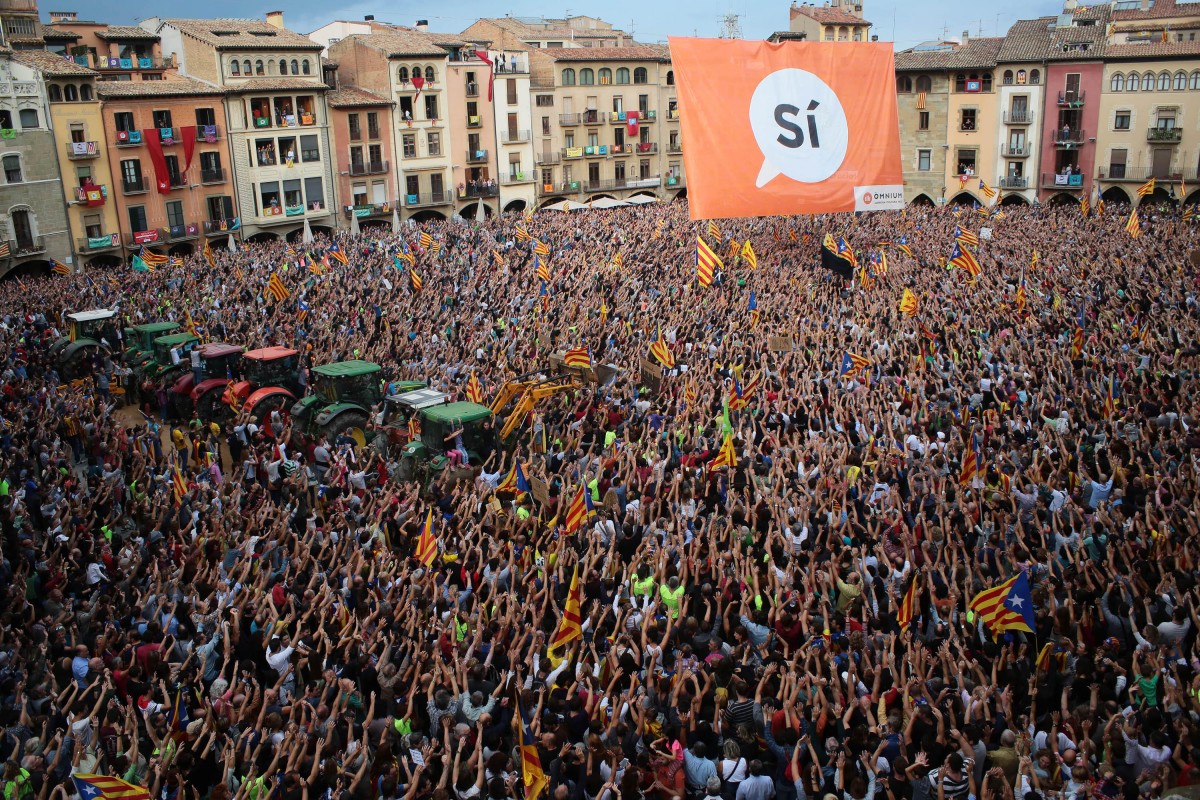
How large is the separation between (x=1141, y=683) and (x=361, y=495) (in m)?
9.23

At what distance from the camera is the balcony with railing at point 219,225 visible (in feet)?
144

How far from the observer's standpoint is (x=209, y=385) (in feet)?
61.0

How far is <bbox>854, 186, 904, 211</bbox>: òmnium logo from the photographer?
86.2ft

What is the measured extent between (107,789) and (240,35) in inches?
1752

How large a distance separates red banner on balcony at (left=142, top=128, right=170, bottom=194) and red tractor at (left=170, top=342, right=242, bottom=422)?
25049mm

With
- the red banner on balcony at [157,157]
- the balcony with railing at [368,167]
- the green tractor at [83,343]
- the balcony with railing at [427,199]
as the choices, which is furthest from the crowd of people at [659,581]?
the balcony with railing at [427,199]

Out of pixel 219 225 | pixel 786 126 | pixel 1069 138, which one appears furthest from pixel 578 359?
pixel 1069 138

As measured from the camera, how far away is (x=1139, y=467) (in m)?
12.0

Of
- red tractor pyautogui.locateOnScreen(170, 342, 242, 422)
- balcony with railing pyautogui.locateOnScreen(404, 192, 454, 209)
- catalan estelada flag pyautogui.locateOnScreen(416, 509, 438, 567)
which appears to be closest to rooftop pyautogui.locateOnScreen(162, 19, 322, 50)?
balcony with railing pyautogui.locateOnScreen(404, 192, 454, 209)

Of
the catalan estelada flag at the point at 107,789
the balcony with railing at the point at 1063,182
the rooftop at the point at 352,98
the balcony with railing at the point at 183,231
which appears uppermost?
the rooftop at the point at 352,98

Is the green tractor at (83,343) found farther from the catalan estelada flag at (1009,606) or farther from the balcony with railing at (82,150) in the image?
the catalan estelada flag at (1009,606)

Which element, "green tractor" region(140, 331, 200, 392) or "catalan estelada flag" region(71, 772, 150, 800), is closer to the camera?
"catalan estelada flag" region(71, 772, 150, 800)

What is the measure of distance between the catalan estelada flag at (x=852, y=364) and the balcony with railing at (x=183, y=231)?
33.8 meters

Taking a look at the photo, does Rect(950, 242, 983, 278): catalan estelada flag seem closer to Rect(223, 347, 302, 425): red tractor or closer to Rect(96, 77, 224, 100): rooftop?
Rect(223, 347, 302, 425): red tractor
